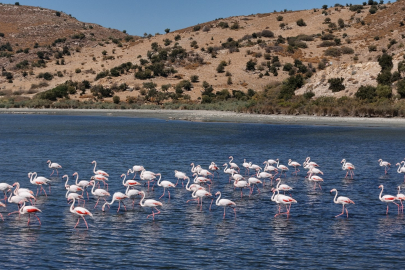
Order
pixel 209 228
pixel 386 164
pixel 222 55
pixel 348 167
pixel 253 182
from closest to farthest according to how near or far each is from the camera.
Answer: pixel 209 228
pixel 253 182
pixel 348 167
pixel 386 164
pixel 222 55

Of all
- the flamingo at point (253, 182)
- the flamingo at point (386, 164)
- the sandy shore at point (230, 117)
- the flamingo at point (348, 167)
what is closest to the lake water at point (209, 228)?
the flamingo at point (348, 167)

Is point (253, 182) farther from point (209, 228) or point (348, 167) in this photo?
point (348, 167)

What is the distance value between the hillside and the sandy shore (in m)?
10.8

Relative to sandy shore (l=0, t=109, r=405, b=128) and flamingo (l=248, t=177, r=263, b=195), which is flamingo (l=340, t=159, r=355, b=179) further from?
sandy shore (l=0, t=109, r=405, b=128)

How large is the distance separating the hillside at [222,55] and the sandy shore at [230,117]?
10.8 m

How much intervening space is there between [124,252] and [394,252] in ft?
21.5

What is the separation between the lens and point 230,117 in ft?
207

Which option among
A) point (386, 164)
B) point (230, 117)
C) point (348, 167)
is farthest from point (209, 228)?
point (230, 117)

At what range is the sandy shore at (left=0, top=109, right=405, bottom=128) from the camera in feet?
166

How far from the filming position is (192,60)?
103875mm

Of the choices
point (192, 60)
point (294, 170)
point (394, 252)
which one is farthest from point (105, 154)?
point (192, 60)

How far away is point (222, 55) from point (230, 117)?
44163 mm

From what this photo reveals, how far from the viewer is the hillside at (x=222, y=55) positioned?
90.2m

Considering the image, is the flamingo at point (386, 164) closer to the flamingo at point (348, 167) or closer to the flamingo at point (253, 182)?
the flamingo at point (348, 167)
